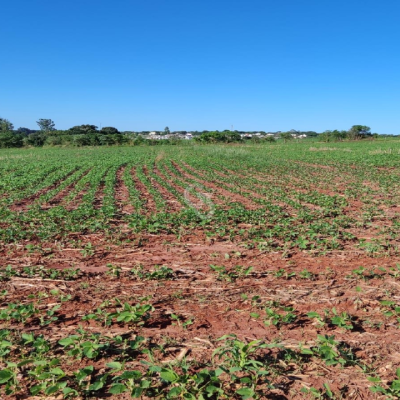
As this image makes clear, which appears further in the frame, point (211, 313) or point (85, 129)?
point (85, 129)

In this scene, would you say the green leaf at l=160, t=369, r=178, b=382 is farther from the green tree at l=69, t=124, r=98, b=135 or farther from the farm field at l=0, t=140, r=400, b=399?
the green tree at l=69, t=124, r=98, b=135

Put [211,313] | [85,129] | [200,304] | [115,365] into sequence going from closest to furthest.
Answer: [115,365] < [211,313] < [200,304] < [85,129]

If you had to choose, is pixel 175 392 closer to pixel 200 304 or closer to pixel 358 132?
pixel 200 304

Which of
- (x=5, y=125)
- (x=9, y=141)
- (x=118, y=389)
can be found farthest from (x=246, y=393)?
(x=5, y=125)

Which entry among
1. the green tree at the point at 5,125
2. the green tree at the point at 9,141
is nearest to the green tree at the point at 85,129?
the green tree at the point at 5,125

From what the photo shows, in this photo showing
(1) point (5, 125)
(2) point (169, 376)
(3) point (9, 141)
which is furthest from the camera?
(1) point (5, 125)

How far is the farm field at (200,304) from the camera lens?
255 centimetres

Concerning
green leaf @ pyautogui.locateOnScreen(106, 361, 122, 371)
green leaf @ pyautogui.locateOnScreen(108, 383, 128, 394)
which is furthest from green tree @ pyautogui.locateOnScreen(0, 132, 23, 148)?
green leaf @ pyautogui.locateOnScreen(108, 383, 128, 394)

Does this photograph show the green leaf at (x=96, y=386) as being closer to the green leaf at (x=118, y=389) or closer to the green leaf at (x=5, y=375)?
the green leaf at (x=118, y=389)

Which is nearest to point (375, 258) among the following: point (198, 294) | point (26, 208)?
point (198, 294)

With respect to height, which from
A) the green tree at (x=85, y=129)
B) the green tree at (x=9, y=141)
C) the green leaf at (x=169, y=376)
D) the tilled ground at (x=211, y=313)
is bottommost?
the tilled ground at (x=211, y=313)

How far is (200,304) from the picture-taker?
3854 mm

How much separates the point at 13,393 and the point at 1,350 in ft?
1.67

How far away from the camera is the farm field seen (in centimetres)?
255
